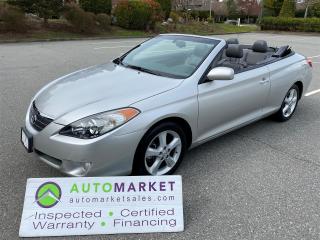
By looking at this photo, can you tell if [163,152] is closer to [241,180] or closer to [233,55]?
[241,180]

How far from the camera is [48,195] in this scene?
2836mm

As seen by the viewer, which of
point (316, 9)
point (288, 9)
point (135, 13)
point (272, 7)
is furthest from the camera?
point (316, 9)

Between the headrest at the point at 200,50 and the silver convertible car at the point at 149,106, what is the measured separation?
1cm

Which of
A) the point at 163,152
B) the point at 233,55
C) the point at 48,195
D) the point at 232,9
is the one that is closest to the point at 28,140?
the point at 48,195

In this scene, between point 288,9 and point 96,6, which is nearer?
point 96,6

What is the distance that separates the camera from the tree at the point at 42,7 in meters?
17.9

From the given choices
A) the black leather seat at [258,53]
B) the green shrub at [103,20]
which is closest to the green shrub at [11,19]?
the green shrub at [103,20]

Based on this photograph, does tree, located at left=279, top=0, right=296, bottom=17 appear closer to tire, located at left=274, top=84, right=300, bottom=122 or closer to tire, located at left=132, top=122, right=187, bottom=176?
tire, located at left=274, top=84, right=300, bottom=122

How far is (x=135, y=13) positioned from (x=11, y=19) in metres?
7.65

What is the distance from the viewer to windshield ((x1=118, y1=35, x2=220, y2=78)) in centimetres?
390

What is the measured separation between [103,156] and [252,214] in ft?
4.57

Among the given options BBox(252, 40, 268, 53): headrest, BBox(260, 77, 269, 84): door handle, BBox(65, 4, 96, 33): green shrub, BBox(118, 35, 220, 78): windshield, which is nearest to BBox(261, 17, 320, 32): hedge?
BBox(65, 4, 96, 33): green shrub

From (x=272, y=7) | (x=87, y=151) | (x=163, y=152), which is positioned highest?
(x=272, y=7)

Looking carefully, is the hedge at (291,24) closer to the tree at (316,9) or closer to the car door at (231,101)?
the tree at (316,9)
